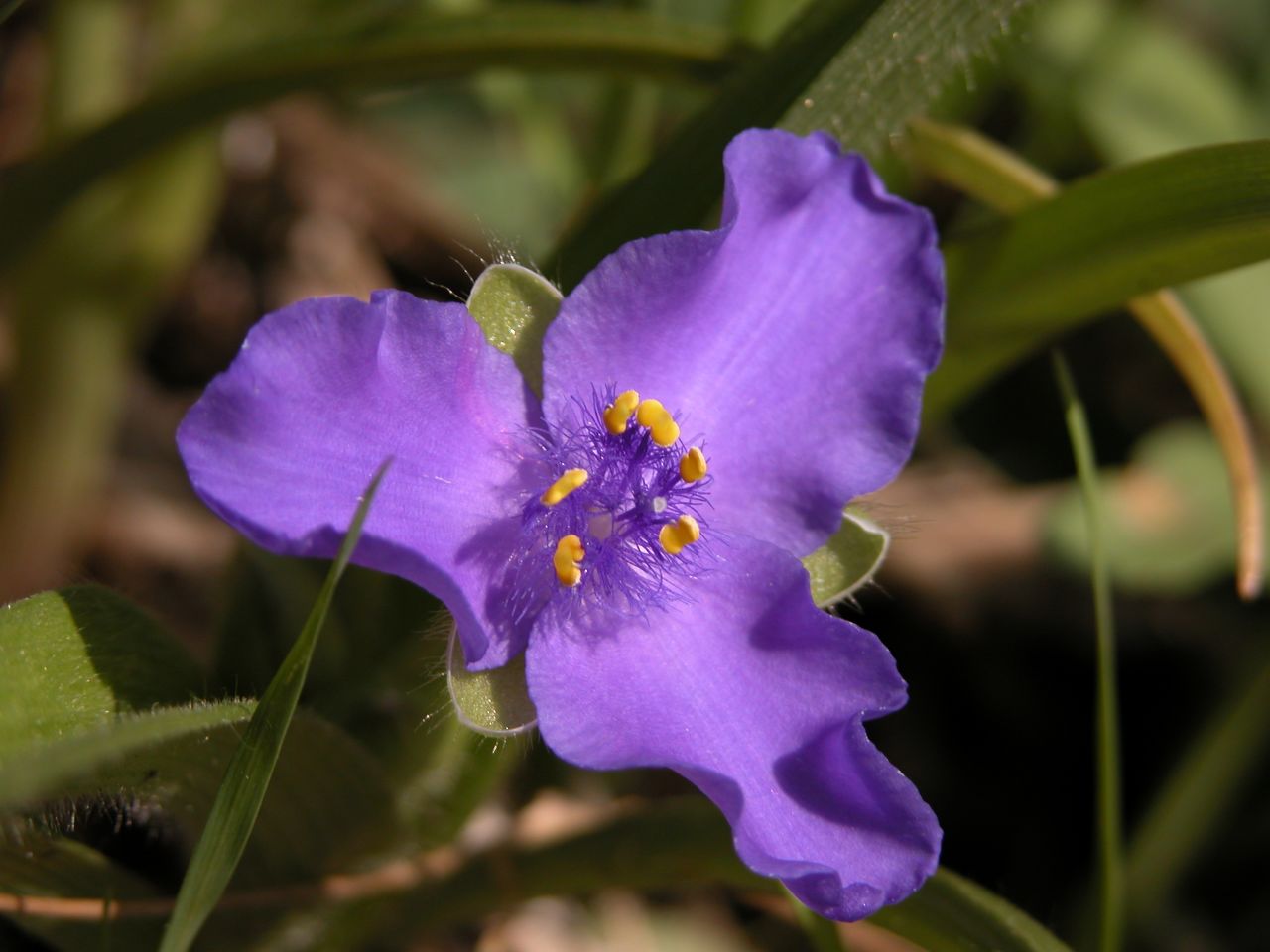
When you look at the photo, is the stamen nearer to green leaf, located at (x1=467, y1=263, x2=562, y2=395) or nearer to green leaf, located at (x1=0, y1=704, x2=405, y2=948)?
green leaf, located at (x1=467, y1=263, x2=562, y2=395)

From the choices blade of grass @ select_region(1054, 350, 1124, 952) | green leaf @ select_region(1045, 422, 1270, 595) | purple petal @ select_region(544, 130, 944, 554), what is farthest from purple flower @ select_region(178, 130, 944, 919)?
green leaf @ select_region(1045, 422, 1270, 595)

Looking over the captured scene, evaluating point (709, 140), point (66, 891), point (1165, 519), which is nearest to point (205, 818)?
point (66, 891)

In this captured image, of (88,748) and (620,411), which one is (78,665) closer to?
(88,748)

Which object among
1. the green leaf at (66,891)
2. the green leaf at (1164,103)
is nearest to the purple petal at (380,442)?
the green leaf at (66,891)

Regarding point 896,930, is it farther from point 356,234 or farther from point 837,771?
point 356,234

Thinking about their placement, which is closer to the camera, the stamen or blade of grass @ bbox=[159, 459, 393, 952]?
blade of grass @ bbox=[159, 459, 393, 952]
